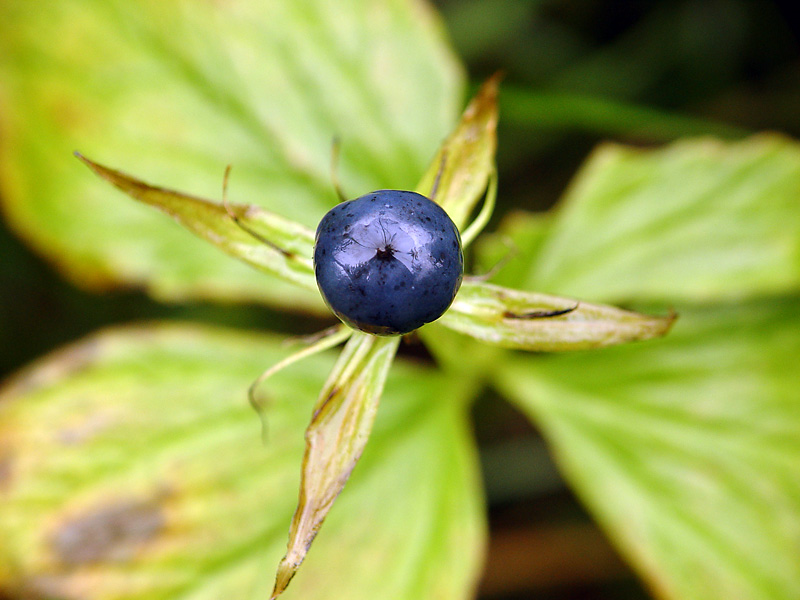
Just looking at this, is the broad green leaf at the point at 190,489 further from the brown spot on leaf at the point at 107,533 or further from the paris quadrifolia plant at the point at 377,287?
the paris quadrifolia plant at the point at 377,287

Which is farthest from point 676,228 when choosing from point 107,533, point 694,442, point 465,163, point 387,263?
point 107,533

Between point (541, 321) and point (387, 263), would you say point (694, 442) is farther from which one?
point (387, 263)

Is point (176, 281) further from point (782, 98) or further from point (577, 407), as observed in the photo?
point (782, 98)

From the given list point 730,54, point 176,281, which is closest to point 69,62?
point 176,281

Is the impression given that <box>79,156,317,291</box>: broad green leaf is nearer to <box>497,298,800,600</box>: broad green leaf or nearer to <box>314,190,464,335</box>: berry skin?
<box>314,190,464,335</box>: berry skin

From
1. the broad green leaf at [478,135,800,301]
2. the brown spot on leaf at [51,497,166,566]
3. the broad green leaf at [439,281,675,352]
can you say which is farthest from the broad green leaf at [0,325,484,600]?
the broad green leaf at [439,281,675,352]

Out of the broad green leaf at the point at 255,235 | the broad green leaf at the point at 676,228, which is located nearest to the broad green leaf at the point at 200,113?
the broad green leaf at the point at 676,228

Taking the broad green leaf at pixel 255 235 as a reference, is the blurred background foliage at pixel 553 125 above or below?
above
